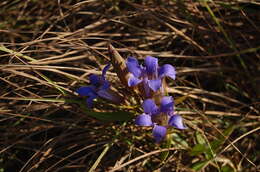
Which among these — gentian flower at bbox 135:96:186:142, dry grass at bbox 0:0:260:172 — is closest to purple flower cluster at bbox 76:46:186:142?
gentian flower at bbox 135:96:186:142

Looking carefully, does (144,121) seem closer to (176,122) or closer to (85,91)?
(176,122)

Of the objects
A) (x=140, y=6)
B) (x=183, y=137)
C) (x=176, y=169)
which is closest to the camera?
(x=176, y=169)

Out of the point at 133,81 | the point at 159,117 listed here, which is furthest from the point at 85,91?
the point at 159,117

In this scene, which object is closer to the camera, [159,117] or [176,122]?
[176,122]

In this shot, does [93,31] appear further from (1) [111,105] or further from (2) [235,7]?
(2) [235,7]

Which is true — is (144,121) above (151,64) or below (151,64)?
below

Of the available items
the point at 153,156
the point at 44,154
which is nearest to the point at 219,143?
the point at 153,156

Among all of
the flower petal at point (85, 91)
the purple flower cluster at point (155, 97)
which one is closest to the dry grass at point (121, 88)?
the flower petal at point (85, 91)
